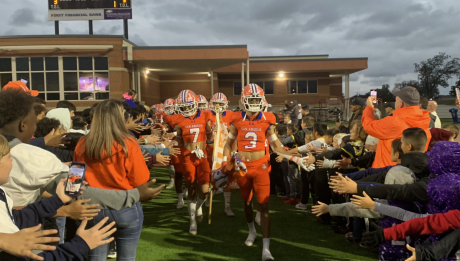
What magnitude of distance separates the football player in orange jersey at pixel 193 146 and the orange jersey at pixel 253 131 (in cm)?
149

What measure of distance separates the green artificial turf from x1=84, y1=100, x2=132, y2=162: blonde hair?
2.74 meters

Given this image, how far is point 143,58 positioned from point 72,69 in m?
5.67

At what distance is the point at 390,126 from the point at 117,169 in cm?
368

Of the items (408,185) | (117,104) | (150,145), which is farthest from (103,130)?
(408,185)

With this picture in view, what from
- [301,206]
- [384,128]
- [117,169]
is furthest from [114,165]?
[301,206]

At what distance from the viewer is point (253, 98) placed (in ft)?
18.6

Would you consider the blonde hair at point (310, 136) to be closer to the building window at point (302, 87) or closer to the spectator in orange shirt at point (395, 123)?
the spectator in orange shirt at point (395, 123)

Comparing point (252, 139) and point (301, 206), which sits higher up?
point (252, 139)

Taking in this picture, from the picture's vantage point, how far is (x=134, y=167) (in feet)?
10.4

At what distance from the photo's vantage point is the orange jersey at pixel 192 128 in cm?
708

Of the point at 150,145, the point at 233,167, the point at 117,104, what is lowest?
the point at 233,167

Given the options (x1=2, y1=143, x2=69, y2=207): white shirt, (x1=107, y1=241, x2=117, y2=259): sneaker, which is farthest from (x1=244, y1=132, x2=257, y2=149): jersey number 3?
(x1=2, y1=143, x2=69, y2=207): white shirt

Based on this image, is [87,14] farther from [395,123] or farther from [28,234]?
[28,234]

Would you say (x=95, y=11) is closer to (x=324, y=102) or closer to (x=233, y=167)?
(x=324, y=102)
